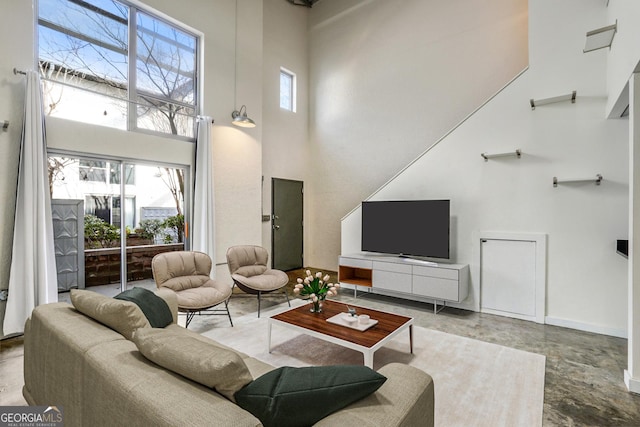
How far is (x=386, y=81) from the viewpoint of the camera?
6.08 m

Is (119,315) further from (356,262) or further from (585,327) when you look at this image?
(585,327)

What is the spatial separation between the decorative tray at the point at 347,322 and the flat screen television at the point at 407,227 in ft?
6.60

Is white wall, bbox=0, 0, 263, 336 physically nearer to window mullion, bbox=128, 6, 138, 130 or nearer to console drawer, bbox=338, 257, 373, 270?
window mullion, bbox=128, 6, 138, 130

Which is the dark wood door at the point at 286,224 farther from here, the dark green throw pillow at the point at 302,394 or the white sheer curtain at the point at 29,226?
the dark green throw pillow at the point at 302,394

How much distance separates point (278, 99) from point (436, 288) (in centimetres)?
484

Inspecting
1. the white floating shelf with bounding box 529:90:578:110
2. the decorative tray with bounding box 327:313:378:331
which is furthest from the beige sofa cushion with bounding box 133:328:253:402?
the white floating shelf with bounding box 529:90:578:110

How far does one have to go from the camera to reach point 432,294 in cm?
421

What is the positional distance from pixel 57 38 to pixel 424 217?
5.05 m

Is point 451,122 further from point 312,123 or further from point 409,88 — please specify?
point 312,123

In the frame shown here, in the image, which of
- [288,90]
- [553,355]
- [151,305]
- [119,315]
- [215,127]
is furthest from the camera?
[288,90]

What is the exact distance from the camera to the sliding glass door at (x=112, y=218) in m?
3.72

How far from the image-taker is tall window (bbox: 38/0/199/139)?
144 inches

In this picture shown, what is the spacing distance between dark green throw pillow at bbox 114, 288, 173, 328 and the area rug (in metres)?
1.00

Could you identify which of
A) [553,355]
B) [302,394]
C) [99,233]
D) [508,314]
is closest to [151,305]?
[302,394]
